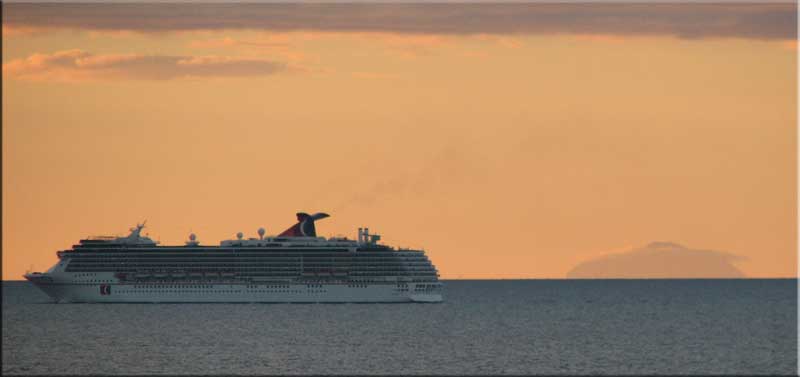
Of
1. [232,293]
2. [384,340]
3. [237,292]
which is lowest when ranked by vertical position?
[384,340]

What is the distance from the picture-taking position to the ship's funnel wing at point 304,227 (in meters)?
163

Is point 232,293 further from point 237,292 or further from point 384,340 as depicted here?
point 384,340

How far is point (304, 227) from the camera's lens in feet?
539

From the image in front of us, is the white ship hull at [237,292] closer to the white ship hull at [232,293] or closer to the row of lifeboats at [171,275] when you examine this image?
the white ship hull at [232,293]

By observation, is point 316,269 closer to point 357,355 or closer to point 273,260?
point 273,260

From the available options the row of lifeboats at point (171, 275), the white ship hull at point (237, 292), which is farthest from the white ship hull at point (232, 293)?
the row of lifeboats at point (171, 275)

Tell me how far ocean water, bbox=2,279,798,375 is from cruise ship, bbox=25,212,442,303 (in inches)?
75.0

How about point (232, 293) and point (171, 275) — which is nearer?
point (232, 293)

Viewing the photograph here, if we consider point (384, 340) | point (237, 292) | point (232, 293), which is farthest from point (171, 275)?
point (384, 340)

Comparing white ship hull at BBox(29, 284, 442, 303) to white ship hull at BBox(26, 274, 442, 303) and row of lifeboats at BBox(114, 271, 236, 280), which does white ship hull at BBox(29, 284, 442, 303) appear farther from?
row of lifeboats at BBox(114, 271, 236, 280)

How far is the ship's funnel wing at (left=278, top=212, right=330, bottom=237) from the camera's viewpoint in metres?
163

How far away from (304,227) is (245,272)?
31.6 ft

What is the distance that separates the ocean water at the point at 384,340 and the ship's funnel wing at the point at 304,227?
27.2ft

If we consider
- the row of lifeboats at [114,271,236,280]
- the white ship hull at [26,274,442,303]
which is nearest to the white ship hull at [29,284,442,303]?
the white ship hull at [26,274,442,303]
